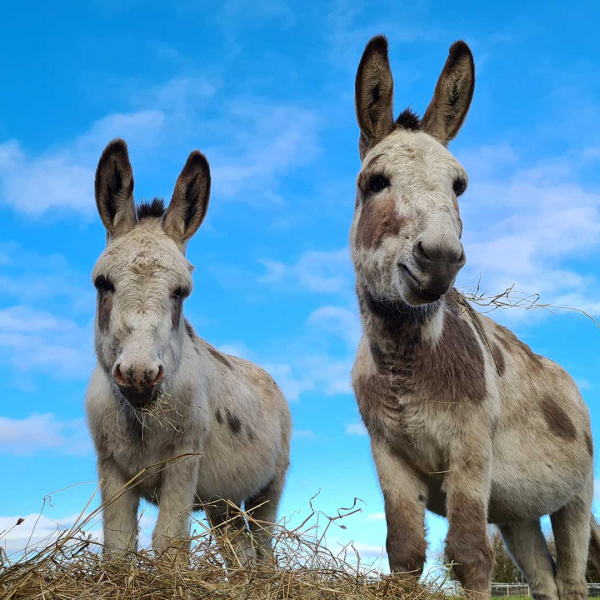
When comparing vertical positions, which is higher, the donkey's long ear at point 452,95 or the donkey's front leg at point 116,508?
the donkey's long ear at point 452,95

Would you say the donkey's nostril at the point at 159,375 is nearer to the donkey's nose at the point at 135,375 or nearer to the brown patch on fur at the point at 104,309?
the donkey's nose at the point at 135,375

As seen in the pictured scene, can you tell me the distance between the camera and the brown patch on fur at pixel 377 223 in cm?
486

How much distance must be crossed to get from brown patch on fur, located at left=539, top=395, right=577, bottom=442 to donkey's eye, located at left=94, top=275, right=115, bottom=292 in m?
3.75

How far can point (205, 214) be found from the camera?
6852 mm

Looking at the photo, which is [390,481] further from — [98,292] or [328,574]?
[98,292]

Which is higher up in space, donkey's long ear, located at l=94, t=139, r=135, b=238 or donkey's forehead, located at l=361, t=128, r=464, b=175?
donkey's long ear, located at l=94, t=139, r=135, b=238

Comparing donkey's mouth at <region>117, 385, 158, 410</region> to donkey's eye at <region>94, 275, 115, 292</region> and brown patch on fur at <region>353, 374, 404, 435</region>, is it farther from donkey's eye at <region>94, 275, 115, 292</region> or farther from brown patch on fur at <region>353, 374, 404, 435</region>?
brown patch on fur at <region>353, 374, 404, 435</region>

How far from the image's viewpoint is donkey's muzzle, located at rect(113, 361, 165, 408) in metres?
5.34

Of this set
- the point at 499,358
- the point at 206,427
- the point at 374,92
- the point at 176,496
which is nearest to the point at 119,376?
the point at 176,496

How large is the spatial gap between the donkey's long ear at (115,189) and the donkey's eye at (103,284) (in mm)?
656

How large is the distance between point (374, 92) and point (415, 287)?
1760 mm

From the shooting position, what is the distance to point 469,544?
478 centimetres

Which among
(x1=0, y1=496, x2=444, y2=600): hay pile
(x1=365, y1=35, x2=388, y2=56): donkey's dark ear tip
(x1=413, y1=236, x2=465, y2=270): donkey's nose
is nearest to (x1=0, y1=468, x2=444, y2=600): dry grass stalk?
(x1=0, y1=496, x2=444, y2=600): hay pile

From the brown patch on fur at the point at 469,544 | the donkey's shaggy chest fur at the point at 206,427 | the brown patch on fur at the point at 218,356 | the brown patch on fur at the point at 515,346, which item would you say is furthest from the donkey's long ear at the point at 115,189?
the brown patch on fur at the point at 469,544
